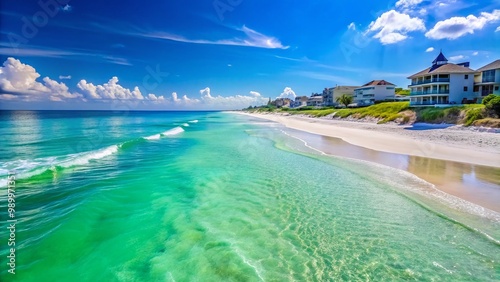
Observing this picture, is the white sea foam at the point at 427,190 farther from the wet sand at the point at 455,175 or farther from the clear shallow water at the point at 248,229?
the wet sand at the point at 455,175

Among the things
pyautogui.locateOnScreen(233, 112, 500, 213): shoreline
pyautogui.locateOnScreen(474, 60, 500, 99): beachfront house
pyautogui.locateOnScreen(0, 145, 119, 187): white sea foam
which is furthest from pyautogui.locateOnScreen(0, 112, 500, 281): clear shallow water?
pyautogui.locateOnScreen(474, 60, 500, 99): beachfront house

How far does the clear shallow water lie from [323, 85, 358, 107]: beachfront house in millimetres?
101502

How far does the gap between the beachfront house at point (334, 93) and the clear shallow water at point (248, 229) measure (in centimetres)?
10150

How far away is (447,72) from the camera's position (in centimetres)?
4291

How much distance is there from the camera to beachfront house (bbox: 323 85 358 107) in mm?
108688

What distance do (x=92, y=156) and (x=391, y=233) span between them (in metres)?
21.3

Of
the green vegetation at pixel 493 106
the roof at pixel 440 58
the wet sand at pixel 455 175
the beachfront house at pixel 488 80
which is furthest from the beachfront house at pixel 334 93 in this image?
the wet sand at pixel 455 175

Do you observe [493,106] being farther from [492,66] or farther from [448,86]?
[448,86]

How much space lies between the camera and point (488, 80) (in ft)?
128

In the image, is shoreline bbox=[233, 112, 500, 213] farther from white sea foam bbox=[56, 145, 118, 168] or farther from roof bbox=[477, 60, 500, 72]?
white sea foam bbox=[56, 145, 118, 168]

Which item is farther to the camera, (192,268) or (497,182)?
(497,182)

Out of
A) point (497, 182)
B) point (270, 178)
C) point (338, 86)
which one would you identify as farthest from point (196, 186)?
point (338, 86)

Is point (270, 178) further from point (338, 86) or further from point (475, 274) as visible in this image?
point (338, 86)

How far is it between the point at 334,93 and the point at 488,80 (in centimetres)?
7277
